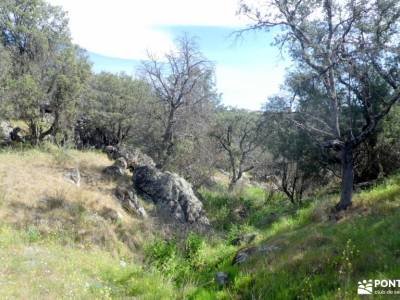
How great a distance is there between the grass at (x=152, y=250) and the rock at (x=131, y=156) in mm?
3103

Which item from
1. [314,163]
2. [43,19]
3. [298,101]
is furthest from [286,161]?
[43,19]

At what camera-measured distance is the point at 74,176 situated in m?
15.3

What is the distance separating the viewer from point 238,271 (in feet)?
22.7

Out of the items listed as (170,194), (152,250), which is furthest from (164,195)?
(152,250)

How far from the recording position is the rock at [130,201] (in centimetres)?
1424

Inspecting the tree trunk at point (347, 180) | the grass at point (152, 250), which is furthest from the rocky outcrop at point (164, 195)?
the tree trunk at point (347, 180)

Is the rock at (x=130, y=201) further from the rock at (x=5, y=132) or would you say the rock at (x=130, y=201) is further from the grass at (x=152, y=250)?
the rock at (x=5, y=132)

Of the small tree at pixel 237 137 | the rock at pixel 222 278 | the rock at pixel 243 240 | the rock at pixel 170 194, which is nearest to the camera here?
the rock at pixel 222 278

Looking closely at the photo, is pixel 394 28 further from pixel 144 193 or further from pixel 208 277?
pixel 144 193

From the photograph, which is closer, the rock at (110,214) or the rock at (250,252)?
the rock at (250,252)

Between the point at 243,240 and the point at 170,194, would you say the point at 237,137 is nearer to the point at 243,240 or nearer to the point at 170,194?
the point at 170,194

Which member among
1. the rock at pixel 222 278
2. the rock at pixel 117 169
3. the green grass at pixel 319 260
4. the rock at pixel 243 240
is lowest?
the rock at pixel 243 240

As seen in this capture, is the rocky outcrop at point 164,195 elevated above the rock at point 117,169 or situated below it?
below

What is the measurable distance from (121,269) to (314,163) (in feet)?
36.0
